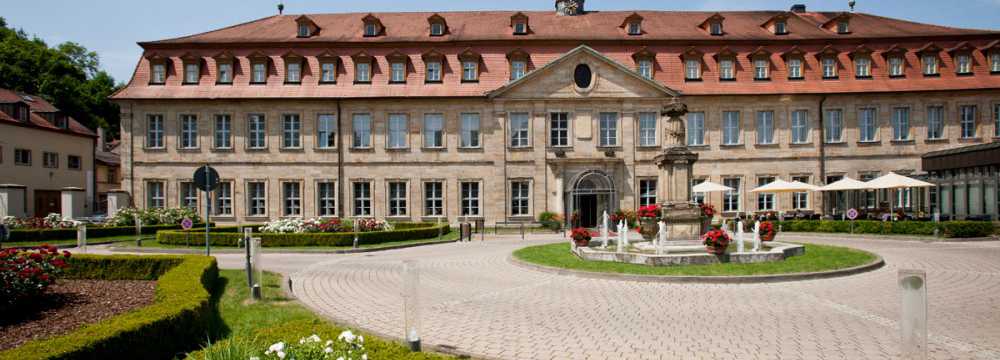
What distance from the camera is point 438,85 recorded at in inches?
1399

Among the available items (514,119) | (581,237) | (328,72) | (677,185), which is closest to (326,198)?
(328,72)

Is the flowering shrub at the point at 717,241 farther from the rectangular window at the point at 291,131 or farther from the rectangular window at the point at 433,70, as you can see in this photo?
the rectangular window at the point at 291,131

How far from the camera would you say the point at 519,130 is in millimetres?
35406

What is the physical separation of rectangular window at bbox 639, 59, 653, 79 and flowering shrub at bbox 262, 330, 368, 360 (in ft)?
109

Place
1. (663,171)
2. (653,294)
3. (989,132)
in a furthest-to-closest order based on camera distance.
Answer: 1. (989,132)
2. (663,171)
3. (653,294)

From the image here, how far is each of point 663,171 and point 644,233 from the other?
2.24 metres

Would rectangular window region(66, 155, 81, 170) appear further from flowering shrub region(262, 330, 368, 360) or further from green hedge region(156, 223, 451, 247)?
flowering shrub region(262, 330, 368, 360)

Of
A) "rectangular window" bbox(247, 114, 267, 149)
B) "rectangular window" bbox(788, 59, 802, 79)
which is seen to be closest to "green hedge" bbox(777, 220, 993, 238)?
"rectangular window" bbox(788, 59, 802, 79)

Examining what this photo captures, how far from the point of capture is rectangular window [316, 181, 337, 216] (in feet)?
117

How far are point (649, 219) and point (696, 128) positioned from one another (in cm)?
1858

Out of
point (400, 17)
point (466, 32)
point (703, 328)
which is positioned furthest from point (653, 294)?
point (400, 17)

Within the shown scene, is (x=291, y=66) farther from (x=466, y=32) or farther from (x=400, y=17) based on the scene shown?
(x=466, y=32)

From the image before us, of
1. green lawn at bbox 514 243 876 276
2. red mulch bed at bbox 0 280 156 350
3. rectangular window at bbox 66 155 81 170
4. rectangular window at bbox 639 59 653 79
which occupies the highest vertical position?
rectangular window at bbox 639 59 653 79

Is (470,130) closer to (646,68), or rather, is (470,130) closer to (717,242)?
(646,68)
